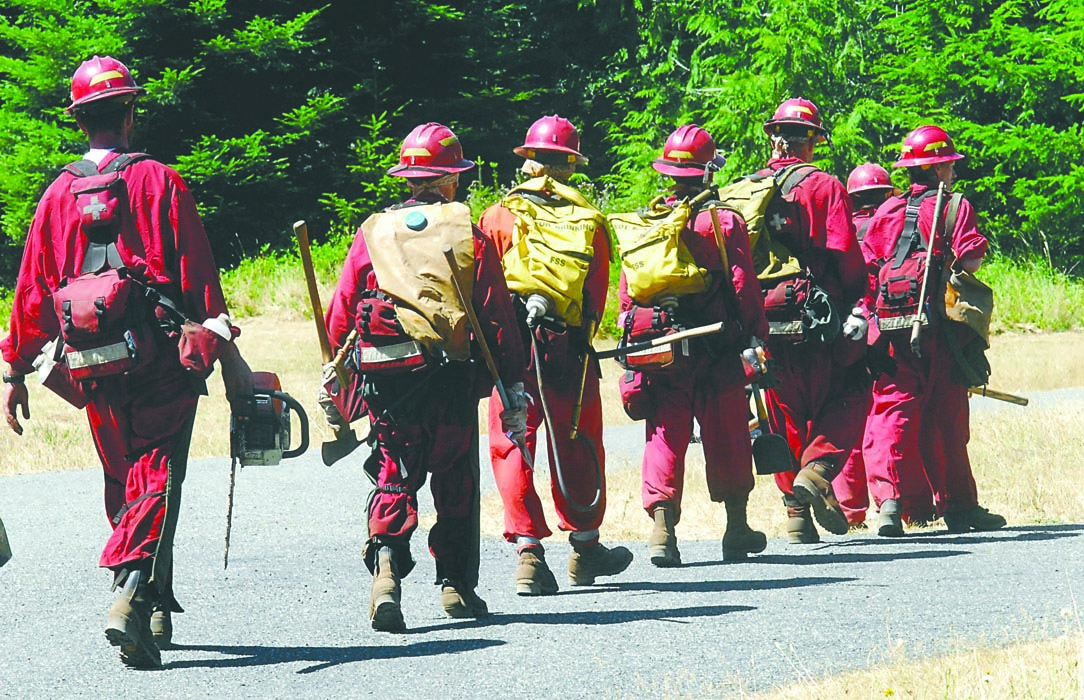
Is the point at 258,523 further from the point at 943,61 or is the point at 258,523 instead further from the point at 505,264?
the point at 943,61

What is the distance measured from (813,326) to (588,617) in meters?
2.64

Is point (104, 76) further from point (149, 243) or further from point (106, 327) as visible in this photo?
point (106, 327)

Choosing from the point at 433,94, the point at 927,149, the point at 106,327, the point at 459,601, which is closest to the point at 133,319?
the point at 106,327

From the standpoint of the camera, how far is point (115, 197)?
6094mm

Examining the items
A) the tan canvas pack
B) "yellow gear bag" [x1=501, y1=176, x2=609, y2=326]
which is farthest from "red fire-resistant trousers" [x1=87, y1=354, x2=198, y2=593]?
"yellow gear bag" [x1=501, y1=176, x2=609, y2=326]

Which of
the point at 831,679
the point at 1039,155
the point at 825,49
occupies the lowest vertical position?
the point at 831,679

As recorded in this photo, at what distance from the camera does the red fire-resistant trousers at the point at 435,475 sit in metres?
6.74

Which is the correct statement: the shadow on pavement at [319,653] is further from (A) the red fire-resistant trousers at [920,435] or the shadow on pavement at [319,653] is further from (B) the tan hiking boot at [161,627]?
(A) the red fire-resistant trousers at [920,435]

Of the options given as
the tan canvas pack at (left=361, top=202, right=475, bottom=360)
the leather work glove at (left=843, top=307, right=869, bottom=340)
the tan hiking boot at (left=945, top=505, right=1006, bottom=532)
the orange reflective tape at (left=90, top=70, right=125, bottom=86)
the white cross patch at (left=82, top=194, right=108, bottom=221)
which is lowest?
the tan hiking boot at (left=945, top=505, right=1006, bottom=532)

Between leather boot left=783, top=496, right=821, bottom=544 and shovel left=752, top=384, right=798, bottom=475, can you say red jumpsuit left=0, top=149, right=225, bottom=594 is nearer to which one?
shovel left=752, top=384, right=798, bottom=475

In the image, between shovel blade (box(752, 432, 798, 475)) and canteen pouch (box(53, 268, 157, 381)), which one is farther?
shovel blade (box(752, 432, 798, 475))

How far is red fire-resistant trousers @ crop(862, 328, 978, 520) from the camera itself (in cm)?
962

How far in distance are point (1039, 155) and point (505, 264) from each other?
847 inches

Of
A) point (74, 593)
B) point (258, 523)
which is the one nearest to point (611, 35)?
point (258, 523)
